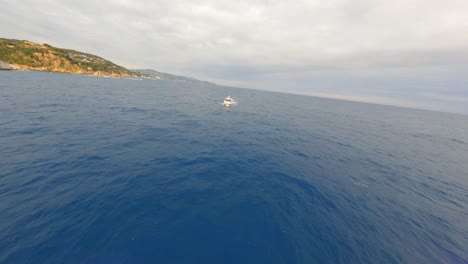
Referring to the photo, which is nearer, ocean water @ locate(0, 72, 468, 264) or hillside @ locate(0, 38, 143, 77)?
ocean water @ locate(0, 72, 468, 264)

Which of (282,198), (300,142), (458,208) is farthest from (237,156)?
(458,208)

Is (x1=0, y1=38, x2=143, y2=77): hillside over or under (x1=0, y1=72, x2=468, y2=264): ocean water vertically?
over

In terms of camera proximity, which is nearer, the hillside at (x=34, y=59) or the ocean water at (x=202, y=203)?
the ocean water at (x=202, y=203)

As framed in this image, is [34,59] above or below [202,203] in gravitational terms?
above

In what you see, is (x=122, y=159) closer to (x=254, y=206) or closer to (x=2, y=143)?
(x=2, y=143)

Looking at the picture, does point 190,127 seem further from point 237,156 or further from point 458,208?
point 458,208

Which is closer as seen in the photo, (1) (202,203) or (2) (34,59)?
(1) (202,203)

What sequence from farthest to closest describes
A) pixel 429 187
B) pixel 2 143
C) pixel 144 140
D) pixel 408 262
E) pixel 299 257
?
pixel 144 140 → pixel 429 187 → pixel 2 143 → pixel 408 262 → pixel 299 257

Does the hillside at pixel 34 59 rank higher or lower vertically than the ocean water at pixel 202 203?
higher

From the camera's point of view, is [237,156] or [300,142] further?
[300,142]

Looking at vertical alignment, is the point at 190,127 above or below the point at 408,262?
above

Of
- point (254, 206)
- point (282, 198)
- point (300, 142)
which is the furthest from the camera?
point (300, 142)
